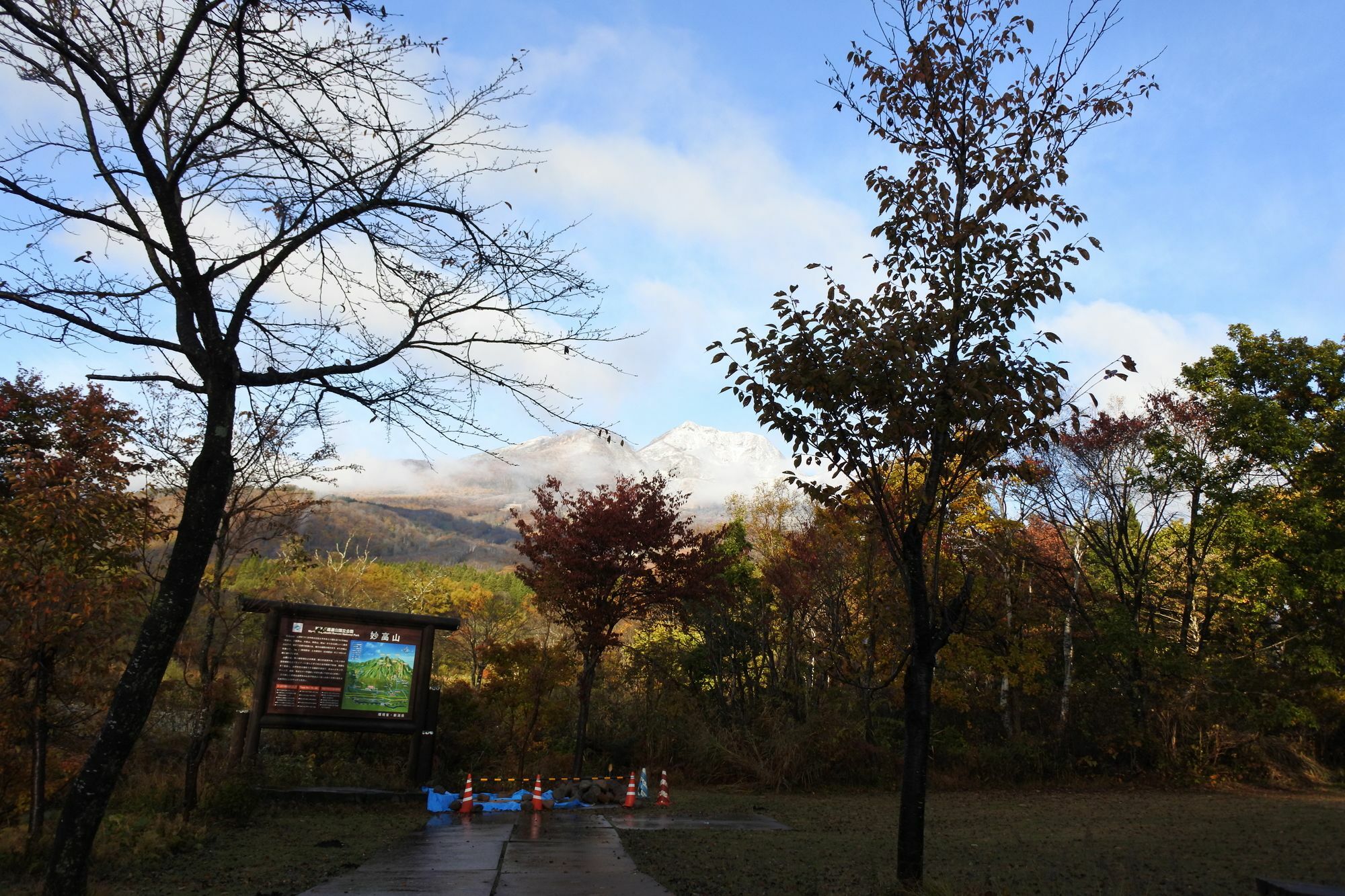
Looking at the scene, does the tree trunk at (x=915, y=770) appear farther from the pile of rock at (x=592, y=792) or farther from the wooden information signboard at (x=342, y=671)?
the wooden information signboard at (x=342, y=671)

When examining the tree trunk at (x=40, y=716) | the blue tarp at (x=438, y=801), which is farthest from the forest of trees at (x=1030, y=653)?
the tree trunk at (x=40, y=716)

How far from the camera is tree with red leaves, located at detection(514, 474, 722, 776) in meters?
19.8

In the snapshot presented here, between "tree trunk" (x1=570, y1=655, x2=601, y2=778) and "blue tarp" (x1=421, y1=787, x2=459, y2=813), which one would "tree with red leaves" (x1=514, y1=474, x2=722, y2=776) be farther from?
"blue tarp" (x1=421, y1=787, x2=459, y2=813)

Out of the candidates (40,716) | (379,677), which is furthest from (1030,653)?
(40,716)

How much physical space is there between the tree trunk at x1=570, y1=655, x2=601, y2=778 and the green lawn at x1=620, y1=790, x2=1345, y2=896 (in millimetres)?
3080

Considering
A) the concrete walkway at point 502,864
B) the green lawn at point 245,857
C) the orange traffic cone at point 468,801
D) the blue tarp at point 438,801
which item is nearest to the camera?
Answer: the concrete walkway at point 502,864

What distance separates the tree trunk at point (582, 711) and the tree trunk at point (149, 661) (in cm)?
1381

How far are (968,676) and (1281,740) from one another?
25.0 feet

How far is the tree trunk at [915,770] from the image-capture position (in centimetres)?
654

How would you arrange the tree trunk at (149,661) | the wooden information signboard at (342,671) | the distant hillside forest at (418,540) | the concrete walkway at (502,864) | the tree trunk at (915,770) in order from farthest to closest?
1. the distant hillside forest at (418,540)
2. the wooden information signboard at (342,671)
3. the concrete walkway at (502,864)
4. the tree trunk at (915,770)
5. the tree trunk at (149,661)

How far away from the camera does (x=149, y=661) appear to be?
601 cm

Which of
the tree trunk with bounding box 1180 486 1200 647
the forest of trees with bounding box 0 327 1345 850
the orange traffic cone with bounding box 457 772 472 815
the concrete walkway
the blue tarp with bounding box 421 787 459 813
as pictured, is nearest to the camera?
the concrete walkway

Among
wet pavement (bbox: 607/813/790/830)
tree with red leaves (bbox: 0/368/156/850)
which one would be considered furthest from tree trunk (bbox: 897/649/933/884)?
tree with red leaves (bbox: 0/368/156/850)

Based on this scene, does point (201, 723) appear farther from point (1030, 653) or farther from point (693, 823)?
point (1030, 653)
